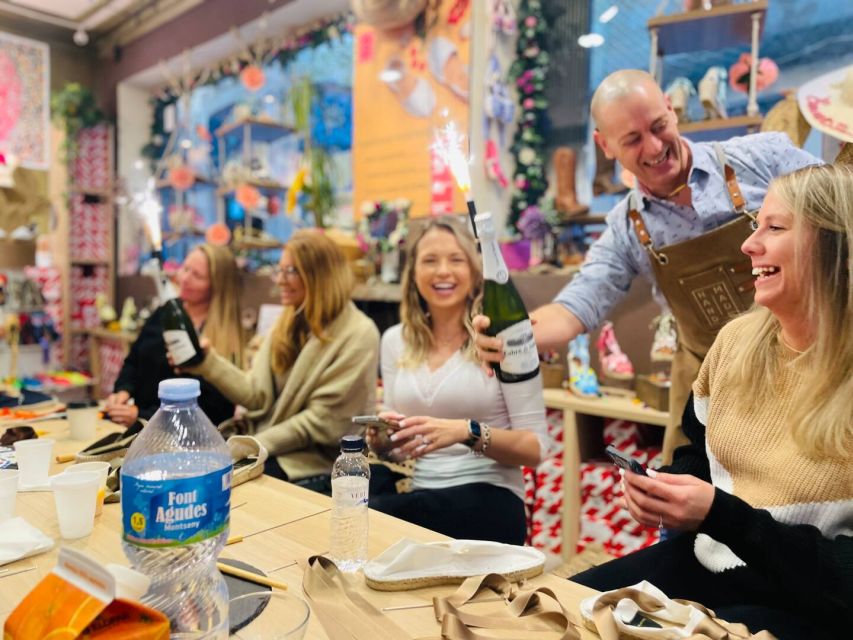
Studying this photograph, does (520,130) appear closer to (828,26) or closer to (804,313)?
(828,26)

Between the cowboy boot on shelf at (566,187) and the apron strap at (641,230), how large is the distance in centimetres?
145

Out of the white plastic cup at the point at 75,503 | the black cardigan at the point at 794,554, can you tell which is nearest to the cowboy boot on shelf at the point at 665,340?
the black cardigan at the point at 794,554

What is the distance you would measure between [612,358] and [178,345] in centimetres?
194

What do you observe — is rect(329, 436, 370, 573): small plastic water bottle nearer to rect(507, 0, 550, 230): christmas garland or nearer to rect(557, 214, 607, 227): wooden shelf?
rect(557, 214, 607, 227): wooden shelf

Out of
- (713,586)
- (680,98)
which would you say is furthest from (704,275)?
(680,98)

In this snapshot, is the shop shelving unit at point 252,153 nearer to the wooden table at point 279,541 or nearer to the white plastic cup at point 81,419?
the white plastic cup at point 81,419

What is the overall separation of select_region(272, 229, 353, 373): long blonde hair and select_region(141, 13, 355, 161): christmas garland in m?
3.05

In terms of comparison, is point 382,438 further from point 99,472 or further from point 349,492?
point 99,472

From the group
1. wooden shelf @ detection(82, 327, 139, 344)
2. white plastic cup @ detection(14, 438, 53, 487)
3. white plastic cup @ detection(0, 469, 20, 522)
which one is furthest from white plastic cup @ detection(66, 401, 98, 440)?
wooden shelf @ detection(82, 327, 139, 344)

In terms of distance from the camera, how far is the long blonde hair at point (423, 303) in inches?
84.5

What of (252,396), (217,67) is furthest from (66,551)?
(217,67)

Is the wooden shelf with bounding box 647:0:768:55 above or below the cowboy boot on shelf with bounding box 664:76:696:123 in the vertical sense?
above

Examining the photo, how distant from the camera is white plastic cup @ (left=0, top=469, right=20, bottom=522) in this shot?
127 cm

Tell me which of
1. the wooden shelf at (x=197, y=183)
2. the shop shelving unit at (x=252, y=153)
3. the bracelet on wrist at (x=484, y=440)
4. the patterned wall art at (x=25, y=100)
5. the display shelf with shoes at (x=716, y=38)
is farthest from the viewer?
the patterned wall art at (x=25, y=100)
